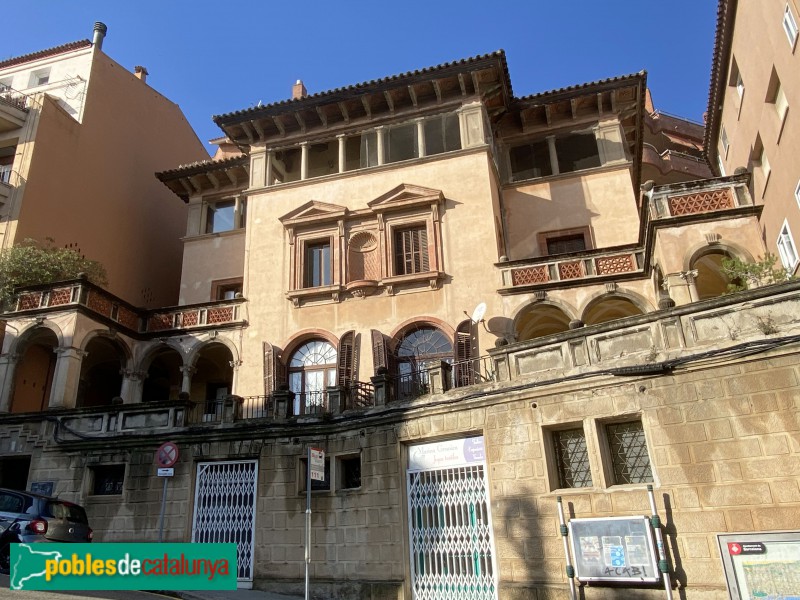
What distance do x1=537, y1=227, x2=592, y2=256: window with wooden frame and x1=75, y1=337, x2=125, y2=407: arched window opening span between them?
50.3 feet

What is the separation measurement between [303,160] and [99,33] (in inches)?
655

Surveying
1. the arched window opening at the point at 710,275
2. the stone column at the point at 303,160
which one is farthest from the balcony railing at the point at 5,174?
the arched window opening at the point at 710,275

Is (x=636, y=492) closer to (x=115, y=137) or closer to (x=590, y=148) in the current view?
(x=590, y=148)

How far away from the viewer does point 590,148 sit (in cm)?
2362

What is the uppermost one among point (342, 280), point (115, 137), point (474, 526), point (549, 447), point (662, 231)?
point (115, 137)

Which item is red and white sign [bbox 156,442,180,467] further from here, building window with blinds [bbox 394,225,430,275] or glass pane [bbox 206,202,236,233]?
glass pane [bbox 206,202,236,233]

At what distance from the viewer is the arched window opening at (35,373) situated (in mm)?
20906

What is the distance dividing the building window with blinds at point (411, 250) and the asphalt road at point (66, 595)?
1206cm

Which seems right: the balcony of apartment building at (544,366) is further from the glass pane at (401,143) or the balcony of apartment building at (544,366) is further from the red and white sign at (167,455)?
the glass pane at (401,143)

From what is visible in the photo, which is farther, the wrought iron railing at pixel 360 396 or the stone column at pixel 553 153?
the stone column at pixel 553 153

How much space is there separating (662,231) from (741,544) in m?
8.85

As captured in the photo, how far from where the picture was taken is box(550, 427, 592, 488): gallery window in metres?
11.1

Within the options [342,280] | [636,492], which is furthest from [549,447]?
[342,280]

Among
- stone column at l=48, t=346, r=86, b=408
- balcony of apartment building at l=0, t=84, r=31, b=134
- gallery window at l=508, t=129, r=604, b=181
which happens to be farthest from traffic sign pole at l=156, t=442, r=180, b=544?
balcony of apartment building at l=0, t=84, r=31, b=134
